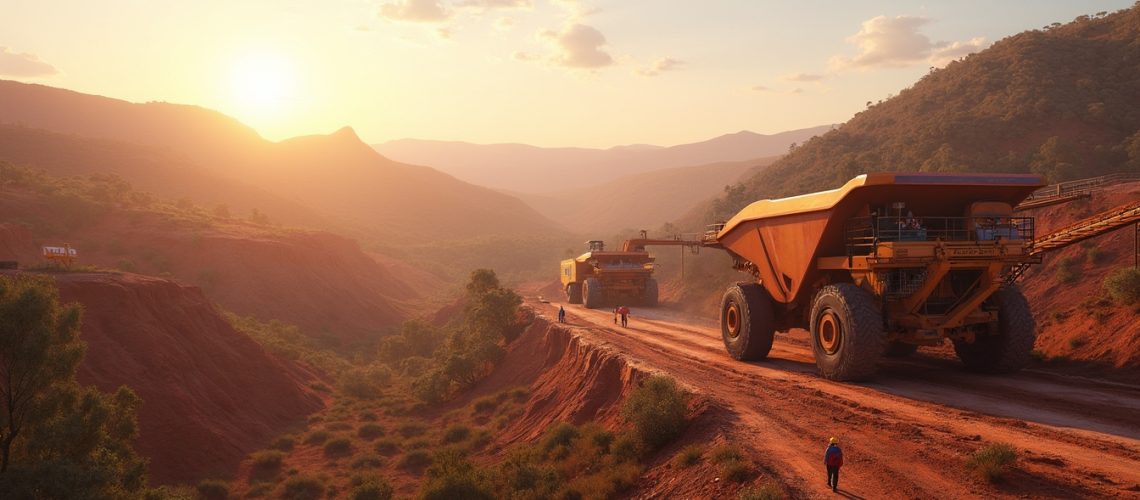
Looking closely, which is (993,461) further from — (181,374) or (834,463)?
(181,374)

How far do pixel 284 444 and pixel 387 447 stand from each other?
13.4 feet

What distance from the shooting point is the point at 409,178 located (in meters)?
158

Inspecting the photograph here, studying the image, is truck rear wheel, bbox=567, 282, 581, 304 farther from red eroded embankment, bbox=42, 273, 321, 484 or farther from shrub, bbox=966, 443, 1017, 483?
shrub, bbox=966, 443, 1017, 483

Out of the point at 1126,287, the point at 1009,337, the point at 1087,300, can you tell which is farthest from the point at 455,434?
the point at 1126,287

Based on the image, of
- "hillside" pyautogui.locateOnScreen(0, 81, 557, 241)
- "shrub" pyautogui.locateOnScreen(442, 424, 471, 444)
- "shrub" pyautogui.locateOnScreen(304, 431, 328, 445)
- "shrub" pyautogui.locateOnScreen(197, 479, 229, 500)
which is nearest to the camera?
"shrub" pyautogui.locateOnScreen(197, 479, 229, 500)

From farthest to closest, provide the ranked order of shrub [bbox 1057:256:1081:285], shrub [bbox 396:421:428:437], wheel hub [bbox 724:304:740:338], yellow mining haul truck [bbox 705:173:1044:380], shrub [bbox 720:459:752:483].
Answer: shrub [bbox 396:421:428:437], shrub [bbox 1057:256:1081:285], wheel hub [bbox 724:304:740:338], yellow mining haul truck [bbox 705:173:1044:380], shrub [bbox 720:459:752:483]

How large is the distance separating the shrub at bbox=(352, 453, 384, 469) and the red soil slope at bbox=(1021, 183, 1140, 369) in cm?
2116

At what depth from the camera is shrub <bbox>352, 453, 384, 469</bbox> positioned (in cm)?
2336

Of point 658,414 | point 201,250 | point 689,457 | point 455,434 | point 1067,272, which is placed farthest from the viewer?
point 201,250

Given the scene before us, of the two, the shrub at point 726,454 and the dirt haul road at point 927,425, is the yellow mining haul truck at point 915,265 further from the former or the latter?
the shrub at point 726,454

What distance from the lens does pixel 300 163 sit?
475 feet

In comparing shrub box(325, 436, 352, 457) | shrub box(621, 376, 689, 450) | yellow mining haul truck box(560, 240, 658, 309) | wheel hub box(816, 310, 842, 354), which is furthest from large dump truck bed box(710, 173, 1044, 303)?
yellow mining haul truck box(560, 240, 658, 309)

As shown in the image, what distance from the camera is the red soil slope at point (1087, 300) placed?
15062 mm

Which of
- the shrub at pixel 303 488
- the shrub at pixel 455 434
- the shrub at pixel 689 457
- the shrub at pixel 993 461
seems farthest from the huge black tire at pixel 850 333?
the shrub at pixel 303 488
